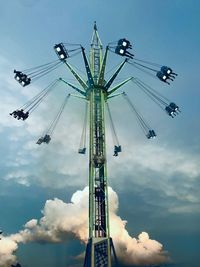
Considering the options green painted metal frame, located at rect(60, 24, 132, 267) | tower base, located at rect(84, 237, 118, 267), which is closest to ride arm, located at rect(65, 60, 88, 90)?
green painted metal frame, located at rect(60, 24, 132, 267)

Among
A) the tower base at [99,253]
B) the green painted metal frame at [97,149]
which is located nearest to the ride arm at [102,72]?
the green painted metal frame at [97,149]

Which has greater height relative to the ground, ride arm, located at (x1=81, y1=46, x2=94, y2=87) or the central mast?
ride arm, located at (x1=81, y1=46, x2=94, y2=87)

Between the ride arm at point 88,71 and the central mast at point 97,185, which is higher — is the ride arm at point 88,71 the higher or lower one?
the higher one

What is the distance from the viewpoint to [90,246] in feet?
138

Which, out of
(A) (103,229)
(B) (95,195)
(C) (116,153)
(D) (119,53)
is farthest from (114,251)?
(D) (119,53)

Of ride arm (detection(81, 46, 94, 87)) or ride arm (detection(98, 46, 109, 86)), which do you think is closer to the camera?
ride arm (detection(81, 46, 94, 87))

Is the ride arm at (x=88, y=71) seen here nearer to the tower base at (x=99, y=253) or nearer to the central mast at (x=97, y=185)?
the central mast at (x=97, y=185)

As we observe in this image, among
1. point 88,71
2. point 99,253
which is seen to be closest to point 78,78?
point 88,71

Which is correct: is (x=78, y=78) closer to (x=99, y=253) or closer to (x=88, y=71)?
(x=88, y=71)

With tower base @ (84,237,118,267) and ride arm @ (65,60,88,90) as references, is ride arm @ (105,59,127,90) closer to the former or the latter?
ride arm @ (65,60,88,90)

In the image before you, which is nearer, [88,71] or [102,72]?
[88,71]

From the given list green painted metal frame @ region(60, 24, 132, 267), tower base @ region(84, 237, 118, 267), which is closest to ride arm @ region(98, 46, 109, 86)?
green painted metal frame @ region(60, 24, 132, 267)

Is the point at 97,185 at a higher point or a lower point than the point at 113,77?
lower

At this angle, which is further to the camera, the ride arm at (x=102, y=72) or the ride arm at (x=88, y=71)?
the ride arm at (x=102, y=72)
